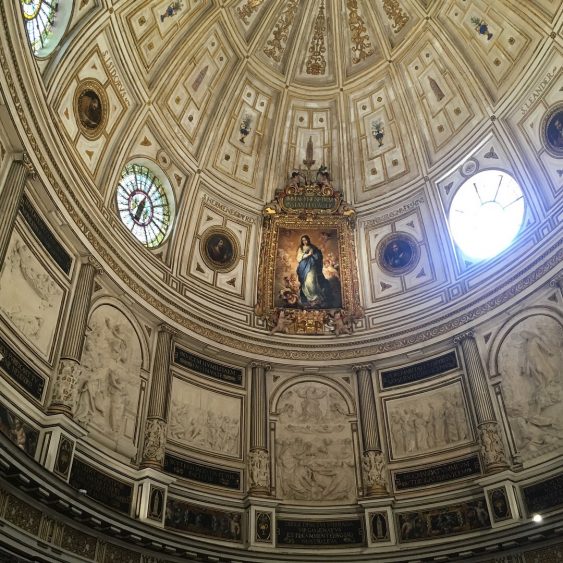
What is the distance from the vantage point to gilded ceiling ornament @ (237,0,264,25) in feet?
75.4

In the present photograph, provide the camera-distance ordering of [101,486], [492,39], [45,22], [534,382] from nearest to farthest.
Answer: [101,486], [45,22], [534,382], [492,39]

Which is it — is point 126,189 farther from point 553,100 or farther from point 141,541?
point 553,100

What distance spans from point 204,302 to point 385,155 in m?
8.91

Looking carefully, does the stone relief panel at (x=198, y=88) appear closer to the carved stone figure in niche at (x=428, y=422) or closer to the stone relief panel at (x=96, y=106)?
the stone relief panel at (x=96, y=106)

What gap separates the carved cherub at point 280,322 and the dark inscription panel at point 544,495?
8972 millimetres

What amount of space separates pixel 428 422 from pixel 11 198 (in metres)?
13.0

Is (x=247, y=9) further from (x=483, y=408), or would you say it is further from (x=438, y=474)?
(x=438, y=474)

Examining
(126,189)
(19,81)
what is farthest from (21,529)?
(126,189)

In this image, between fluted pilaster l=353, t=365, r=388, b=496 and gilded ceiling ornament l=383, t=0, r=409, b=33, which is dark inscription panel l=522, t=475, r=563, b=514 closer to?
fluted pilaster l=353, t=365, r=388, b=496

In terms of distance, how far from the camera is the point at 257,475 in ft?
61.5

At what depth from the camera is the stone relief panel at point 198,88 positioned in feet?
72.2

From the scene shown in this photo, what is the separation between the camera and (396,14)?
926 inches

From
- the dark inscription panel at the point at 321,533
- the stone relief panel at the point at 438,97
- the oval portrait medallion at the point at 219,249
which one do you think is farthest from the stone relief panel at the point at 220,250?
the dark inscription panel at the point at 321,533

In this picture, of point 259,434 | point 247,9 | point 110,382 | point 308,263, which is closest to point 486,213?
point 308,263
